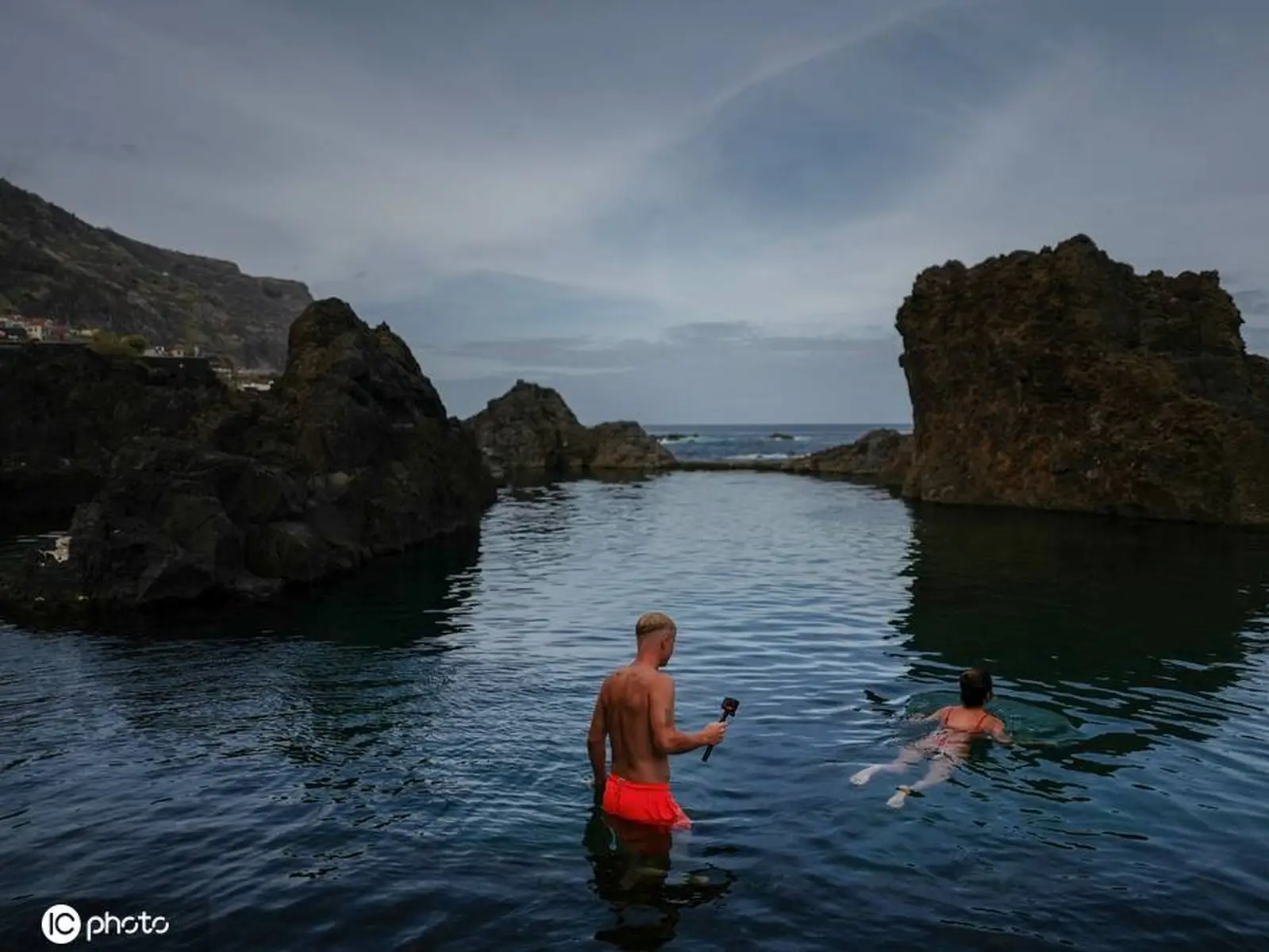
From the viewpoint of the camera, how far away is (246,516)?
3534cm

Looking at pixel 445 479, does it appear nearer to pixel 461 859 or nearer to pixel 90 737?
pixel 90 737

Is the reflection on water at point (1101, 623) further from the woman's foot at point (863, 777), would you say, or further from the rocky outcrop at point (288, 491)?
the rocky outcrop at point (288, 491)

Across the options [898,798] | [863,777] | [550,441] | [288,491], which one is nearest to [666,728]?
[898,798]

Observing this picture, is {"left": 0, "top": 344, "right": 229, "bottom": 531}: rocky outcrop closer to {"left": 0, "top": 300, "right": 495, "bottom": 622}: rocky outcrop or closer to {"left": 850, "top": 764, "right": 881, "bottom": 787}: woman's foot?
{"left": 0, "top": 300, "right": 495, "bottom": 622}: rocky outcrop

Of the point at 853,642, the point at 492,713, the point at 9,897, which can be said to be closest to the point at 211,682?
the point at 492,713

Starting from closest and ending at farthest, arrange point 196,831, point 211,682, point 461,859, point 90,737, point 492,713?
point 461,859, point 196,831, point 90,737, point 492,713, point 211,682

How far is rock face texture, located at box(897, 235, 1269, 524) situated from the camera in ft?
182

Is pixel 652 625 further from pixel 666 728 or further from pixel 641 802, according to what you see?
pixel 641 802

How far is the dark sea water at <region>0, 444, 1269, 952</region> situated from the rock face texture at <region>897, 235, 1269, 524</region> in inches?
1086

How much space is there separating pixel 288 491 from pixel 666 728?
30798 millimetres

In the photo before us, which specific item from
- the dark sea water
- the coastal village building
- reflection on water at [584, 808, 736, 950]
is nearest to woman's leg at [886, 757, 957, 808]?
the dark sea water

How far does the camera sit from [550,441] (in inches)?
5320

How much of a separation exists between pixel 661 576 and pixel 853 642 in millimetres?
13119

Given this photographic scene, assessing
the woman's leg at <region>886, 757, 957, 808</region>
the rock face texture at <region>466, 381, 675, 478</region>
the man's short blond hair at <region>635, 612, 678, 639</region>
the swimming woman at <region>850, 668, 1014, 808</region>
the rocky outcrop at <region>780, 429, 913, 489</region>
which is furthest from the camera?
the rock face texture at <region>466, 381, 675, 478</region>
